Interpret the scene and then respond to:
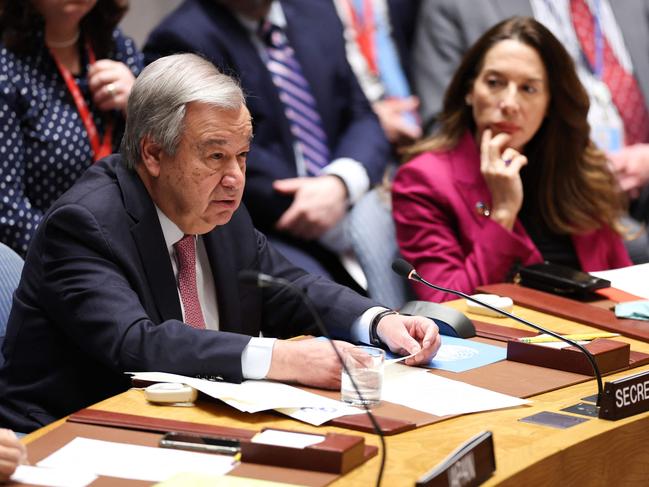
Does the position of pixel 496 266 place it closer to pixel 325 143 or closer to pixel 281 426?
pixel 325 143

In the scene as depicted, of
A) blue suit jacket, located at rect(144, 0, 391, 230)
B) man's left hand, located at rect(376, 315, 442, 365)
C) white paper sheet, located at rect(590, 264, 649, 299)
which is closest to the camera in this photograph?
man's left hand, located at rect(376, 315, 442, 365)

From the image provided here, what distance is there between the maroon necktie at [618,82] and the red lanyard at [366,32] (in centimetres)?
87

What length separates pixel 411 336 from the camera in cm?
246

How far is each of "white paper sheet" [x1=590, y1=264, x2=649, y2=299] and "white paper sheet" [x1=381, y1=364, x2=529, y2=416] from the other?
3.31ft

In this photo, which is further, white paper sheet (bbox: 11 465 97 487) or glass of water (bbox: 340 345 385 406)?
glass of water (bbox: 340 345 385 406)

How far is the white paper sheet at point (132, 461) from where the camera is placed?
1.77m

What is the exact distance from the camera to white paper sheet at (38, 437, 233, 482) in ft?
5.80

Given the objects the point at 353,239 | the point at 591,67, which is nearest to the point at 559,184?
the point at 353,239

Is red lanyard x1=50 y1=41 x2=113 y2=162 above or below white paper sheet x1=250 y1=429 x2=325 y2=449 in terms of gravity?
above

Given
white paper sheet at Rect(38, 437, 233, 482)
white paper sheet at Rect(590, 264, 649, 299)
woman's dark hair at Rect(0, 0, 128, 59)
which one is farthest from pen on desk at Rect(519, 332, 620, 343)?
woman's dark hair at Rect(0, 0, 128, 59)

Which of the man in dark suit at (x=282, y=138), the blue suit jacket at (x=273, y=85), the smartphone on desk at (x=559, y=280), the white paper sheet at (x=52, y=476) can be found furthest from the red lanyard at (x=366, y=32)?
the white paper sheet at (x=52, y=476)

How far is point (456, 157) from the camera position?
143 inches

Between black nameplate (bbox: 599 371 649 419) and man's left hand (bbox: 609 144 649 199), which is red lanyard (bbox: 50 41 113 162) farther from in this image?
man's left hand (bbox: 609 144 649 199)

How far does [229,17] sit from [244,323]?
1510 millimetres
